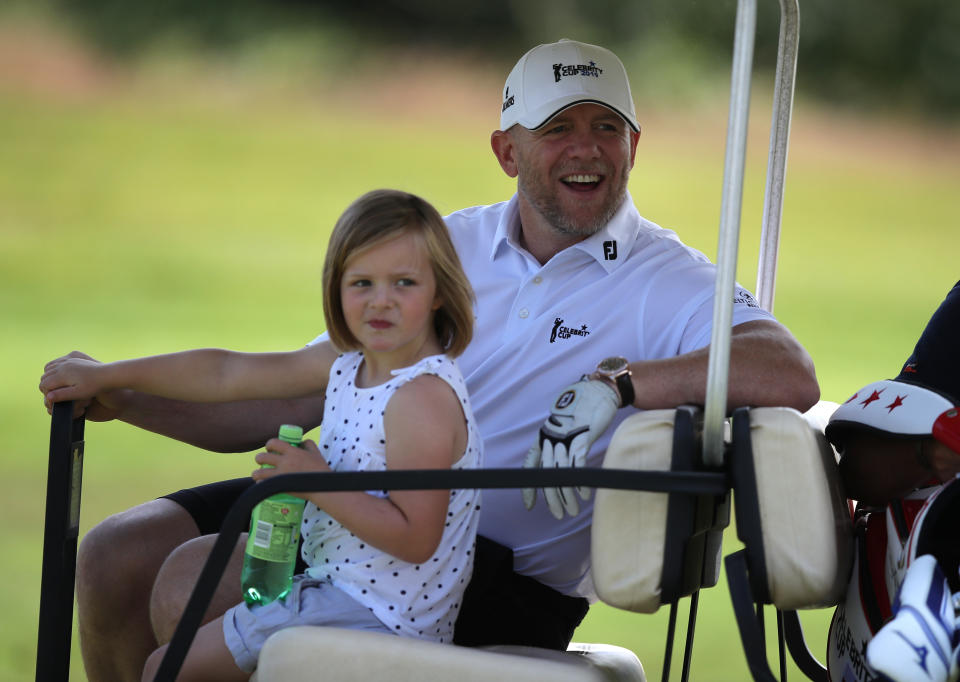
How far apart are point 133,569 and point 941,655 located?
1422mm

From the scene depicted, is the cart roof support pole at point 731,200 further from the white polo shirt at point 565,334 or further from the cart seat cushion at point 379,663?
the white polo shirt at point 565,334

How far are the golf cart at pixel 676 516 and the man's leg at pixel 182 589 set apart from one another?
33cm

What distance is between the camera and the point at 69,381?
211 centimetres

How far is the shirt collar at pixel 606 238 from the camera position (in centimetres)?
242

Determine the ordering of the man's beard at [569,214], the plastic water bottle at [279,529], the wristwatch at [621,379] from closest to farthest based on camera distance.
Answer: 1. the plastic water bottle at [279,529]
2. the wristwatch at [621,379]
3. the man's beard at [569,214]

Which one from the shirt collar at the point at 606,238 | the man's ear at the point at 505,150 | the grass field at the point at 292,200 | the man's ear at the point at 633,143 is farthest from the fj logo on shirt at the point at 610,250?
the grass field at the point at 292,200

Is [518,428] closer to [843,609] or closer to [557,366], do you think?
[557,366]

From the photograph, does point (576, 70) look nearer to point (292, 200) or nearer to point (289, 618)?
point (289, 618)

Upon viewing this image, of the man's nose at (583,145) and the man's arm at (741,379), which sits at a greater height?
the man's nose at (583,145)

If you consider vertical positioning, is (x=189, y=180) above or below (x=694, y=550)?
above

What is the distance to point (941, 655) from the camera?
1465 millimetres

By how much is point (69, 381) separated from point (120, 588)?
1.34 feet

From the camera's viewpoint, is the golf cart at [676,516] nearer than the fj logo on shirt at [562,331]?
Yes

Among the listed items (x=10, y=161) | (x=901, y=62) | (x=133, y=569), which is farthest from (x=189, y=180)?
(x=133, y=569)
